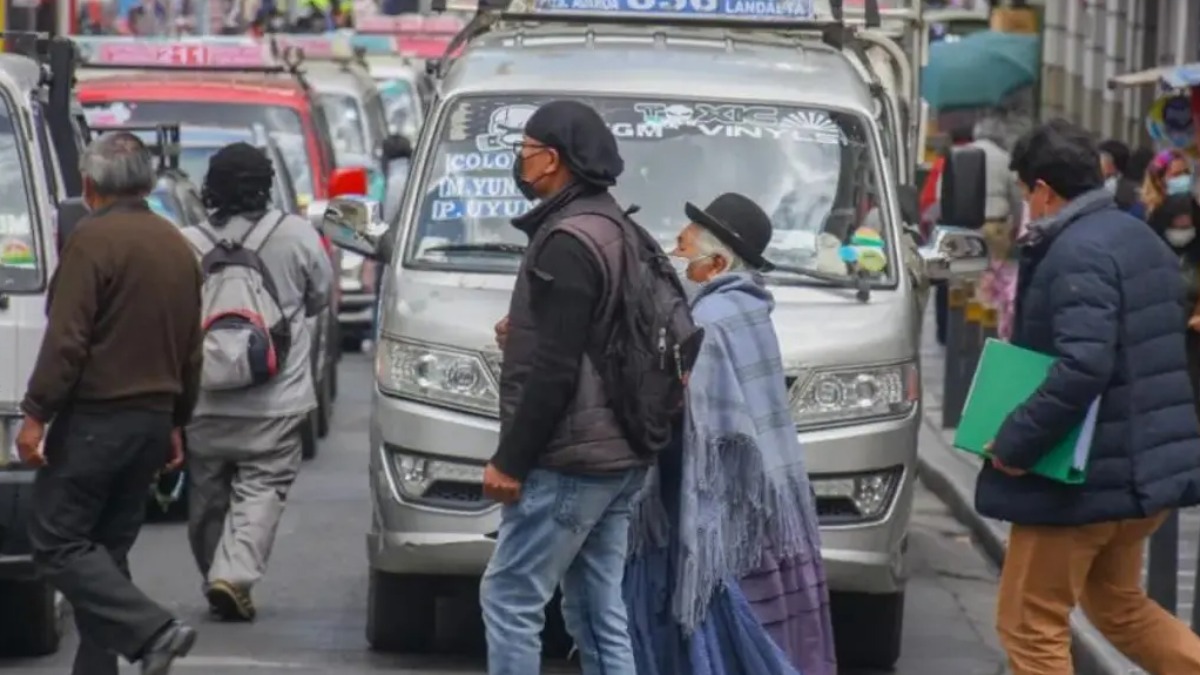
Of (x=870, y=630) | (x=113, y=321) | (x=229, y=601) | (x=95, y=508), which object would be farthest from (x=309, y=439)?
(x=113, y=321)

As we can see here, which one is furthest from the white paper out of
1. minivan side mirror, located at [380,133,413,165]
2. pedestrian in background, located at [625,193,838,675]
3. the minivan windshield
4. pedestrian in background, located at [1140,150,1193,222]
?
minivan side mirror, located at [380,133,413,165]

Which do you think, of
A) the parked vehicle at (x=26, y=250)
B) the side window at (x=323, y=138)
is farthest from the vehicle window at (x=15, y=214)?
the side window at (x=323, y=138)

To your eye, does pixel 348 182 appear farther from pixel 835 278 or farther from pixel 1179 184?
pixel 835 278

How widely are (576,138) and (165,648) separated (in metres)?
2.14

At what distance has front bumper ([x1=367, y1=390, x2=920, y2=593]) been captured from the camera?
963 centimetres

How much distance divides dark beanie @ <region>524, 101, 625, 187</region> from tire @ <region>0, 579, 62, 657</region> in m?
3.20

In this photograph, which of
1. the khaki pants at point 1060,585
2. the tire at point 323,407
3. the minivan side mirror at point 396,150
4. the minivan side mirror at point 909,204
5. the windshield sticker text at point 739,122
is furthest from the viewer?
the minivan side mirror at point 396,150

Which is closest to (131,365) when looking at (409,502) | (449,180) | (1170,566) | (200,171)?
(409,502)

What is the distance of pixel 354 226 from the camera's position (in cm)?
1070

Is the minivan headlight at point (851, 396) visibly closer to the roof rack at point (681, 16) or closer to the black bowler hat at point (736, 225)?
the black bowler hat at point (736, 225)

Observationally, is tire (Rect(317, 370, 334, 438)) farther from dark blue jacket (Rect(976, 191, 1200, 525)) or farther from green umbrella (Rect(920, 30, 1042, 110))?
green umbrella (Rect(920, 30, 1042, 110))

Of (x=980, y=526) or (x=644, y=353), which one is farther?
(x=980, y=526)

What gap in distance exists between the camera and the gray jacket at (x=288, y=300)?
35.6ft

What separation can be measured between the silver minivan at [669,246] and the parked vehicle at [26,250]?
1.04 meters
